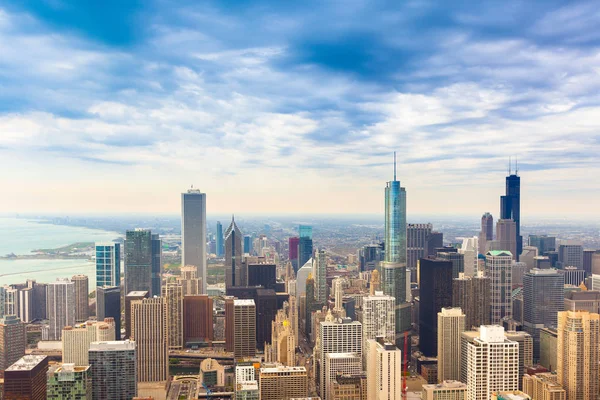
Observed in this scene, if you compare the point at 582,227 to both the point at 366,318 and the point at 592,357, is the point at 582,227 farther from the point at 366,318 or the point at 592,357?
the point at 366,318

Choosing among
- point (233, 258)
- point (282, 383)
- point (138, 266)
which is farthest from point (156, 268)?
point (282, 383)

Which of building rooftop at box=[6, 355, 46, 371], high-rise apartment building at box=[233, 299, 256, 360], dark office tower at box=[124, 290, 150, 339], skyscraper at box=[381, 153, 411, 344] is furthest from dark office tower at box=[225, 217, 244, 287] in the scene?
building rooftop at box=[6, 355, 46, 371]

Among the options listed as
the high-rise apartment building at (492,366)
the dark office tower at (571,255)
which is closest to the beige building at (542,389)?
the high-rise apartment building at (492,366)

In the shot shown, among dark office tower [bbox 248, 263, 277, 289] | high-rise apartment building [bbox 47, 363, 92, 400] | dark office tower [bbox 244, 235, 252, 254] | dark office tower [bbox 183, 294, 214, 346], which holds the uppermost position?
dark office tower [bbox 244, 235, 252, 254]

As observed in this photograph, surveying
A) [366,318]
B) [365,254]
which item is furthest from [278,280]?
[366,318]

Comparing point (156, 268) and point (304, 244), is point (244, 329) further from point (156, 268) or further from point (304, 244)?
point (156, 268)

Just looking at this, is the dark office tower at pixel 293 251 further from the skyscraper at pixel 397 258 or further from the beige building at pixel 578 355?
the beige building at pixel 578 355

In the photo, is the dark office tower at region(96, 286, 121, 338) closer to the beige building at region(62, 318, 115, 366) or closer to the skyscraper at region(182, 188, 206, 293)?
the beige building at region(62, 318, 115, 366)
